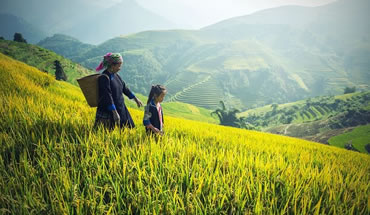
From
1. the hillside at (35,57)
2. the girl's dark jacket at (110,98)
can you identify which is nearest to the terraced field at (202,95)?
the hillside at (35,57)

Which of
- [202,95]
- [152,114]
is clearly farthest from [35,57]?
[202,95]

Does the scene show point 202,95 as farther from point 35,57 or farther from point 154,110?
point 154,110

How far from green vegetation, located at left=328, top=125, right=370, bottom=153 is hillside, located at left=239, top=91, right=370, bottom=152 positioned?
157 inches

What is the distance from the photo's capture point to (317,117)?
11138cm

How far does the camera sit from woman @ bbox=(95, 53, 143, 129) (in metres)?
3.27

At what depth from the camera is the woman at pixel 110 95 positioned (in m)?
3.27

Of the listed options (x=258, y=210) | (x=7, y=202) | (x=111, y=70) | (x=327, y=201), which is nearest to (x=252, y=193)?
(x=258, y=210)

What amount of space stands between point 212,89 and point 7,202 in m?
188

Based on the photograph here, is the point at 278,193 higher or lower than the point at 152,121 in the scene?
lower

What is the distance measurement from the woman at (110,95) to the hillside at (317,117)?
7906 cm

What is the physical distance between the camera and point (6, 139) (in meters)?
2.33

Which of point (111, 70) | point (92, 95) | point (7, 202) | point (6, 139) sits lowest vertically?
point (7, 202)

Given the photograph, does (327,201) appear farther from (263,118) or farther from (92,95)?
(263,118)

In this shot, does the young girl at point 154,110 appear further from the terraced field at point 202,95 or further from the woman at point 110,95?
the terraced field at point 202,95
